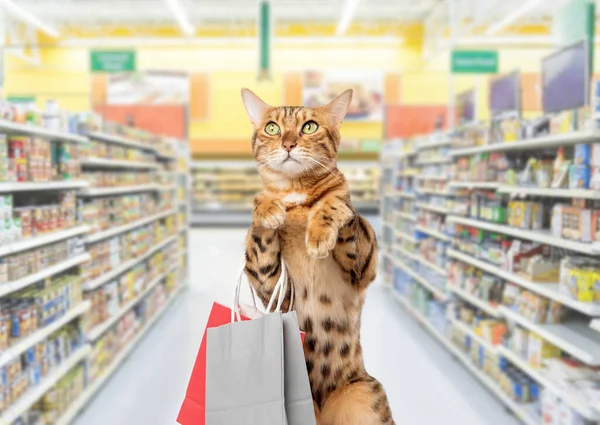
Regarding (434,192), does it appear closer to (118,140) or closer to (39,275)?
(118,140)

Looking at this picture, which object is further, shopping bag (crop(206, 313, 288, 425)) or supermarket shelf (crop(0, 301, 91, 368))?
supermarket shelf (crop(0, 301, 91, 368))

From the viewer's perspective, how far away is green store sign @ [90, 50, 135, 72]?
855cm

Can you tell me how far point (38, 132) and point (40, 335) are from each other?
3.88 ft

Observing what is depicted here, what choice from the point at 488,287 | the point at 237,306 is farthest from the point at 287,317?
the point at 488,287

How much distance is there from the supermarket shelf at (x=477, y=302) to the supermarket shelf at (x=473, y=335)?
208mm

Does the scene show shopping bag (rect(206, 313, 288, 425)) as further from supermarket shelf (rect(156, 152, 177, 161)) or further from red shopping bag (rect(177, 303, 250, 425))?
supermarket shelf (rect(156, 152, 177, 161))

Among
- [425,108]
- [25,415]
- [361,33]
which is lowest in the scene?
[25,415]

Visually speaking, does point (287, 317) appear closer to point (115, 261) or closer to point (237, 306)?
point (237, 306)

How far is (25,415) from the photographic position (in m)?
3.30

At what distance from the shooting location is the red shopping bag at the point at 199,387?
141 cm

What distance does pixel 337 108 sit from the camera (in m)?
1.46

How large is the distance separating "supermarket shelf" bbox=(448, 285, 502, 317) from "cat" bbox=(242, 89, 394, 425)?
9.90ft

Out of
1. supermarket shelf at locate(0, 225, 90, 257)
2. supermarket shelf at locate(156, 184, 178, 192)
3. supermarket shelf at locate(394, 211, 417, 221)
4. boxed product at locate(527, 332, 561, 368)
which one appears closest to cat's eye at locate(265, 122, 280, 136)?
supermarket shelf at locate(0, 225, 90, 257)

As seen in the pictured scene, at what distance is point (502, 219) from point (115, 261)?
10.5 feet
